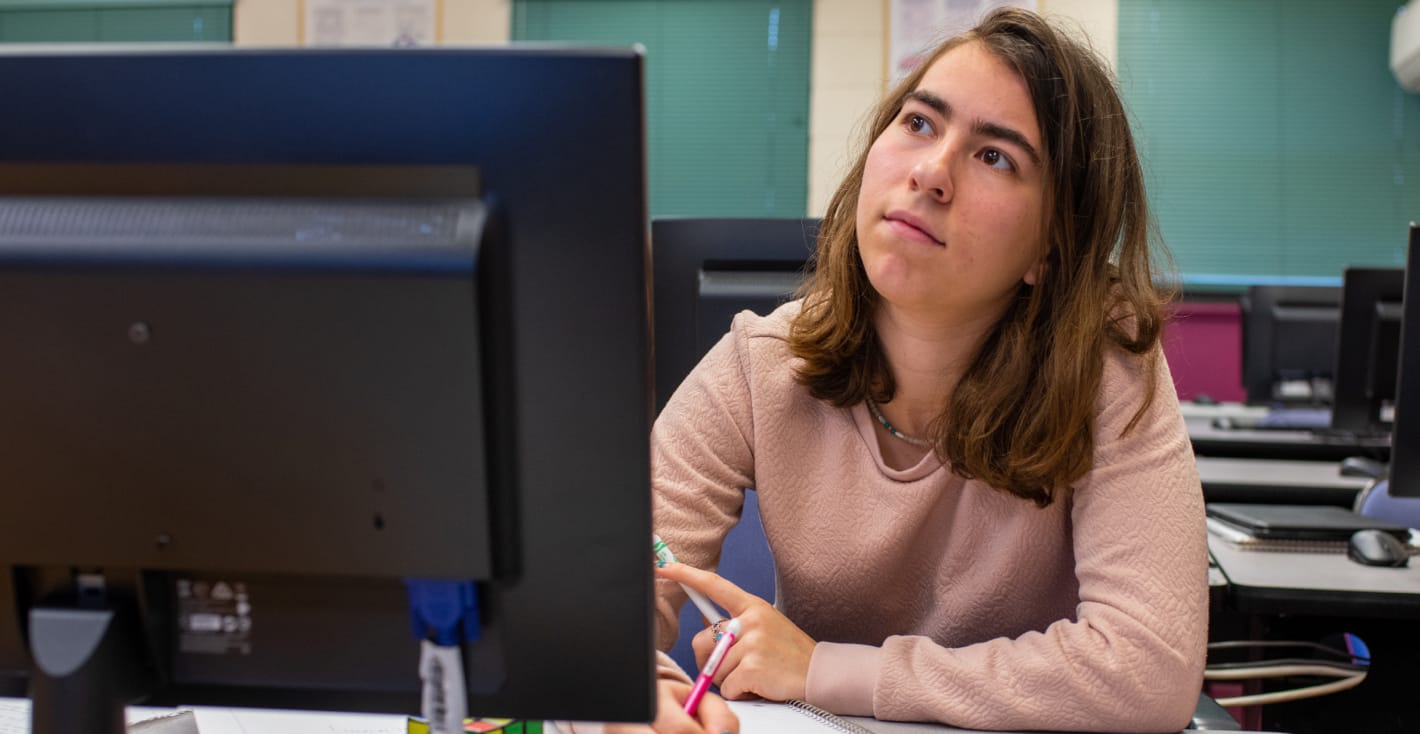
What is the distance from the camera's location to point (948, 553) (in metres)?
1.24

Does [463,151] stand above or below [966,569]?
above

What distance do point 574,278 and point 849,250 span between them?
0.77m

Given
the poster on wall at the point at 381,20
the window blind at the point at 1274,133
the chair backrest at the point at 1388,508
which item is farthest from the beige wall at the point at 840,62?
the chair backrest at the point at 1388,508

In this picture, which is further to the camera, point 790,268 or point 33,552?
point 790,268

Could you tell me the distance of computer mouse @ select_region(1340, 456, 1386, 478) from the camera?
262 cm

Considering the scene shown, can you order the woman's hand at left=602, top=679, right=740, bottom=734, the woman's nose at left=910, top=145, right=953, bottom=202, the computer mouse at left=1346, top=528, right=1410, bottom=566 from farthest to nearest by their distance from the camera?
the computer mouse at left=1346, top=528, right=1410, bottom=566 < the woman's nose at left=910, top=145, right=953, bottom=202 < the woman's hand at left=602, top=679, right=740, bottom=734

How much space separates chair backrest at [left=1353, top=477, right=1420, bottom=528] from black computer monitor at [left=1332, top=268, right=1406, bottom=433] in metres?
0.45

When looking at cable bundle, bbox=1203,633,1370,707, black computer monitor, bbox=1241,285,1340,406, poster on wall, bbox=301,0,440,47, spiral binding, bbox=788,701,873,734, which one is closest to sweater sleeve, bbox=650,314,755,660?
spiral binding, bbox=788,701,873,734

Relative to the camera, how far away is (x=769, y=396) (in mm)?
1284

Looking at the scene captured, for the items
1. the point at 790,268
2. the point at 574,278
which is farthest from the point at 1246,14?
the point at 574,278

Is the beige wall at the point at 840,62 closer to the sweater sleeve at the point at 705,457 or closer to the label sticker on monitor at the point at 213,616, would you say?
the sweater sleeve at the point at 705,457

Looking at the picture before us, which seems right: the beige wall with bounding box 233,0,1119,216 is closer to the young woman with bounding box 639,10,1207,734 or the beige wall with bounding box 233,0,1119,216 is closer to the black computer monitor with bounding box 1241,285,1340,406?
the black computer monitor with bounding box 1241,285,1340,406

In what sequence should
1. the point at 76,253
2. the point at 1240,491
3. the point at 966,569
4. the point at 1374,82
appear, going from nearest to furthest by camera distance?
the point at 76,253 → the point at 966,569 → the point at 1240,491 → the point at 1374,82

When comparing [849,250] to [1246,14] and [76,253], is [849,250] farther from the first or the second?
[1246,14]
